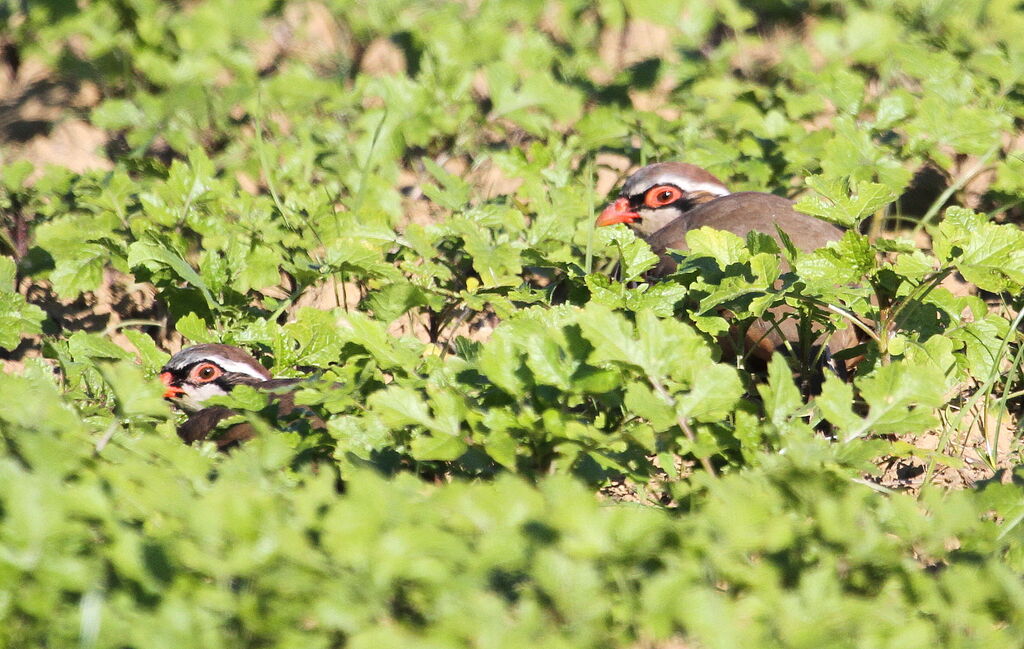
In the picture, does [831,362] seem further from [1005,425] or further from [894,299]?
[1005,425]

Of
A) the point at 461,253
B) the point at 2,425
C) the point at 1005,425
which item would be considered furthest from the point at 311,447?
the point at 1005,425

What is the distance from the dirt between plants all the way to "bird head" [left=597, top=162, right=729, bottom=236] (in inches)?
13.5

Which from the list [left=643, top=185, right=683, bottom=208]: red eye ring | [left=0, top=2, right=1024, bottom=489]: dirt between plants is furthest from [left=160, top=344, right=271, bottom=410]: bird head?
[left=643, top=185, right=683, bottom=208]: red eye ring

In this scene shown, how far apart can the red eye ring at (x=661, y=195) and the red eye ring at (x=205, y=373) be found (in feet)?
8.34

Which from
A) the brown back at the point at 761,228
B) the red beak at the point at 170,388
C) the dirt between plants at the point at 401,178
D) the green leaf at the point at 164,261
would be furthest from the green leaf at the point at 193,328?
the brown back at the point at 761,228

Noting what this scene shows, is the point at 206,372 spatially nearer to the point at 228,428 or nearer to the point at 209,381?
the point at 209,381

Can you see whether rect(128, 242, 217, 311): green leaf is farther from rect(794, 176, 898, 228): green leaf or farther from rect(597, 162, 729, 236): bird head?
rect(794, 176, 898, 228): green leaf

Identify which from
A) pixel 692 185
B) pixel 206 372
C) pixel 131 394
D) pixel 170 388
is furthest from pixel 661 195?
pixel 131 394

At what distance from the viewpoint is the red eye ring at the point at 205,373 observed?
478 cm

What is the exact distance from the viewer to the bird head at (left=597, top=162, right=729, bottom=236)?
5.91 metres

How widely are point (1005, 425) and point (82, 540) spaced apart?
3437mm

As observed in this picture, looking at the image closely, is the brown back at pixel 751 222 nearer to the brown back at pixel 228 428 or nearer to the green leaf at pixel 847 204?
the green leaf at pixel 847 204

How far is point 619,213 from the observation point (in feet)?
20.2

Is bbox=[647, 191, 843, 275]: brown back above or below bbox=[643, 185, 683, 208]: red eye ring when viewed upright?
above
